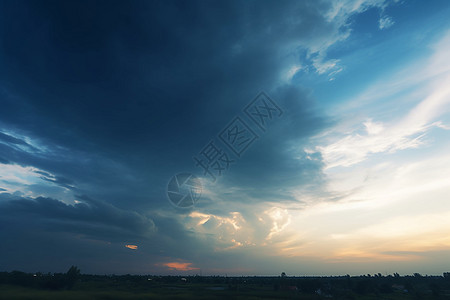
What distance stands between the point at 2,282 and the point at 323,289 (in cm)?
13377

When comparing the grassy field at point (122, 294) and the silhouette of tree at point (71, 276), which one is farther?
the silhouette of tree at point (71, 276)

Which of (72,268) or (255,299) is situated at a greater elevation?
(72,268)

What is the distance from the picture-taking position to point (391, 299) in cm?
9550

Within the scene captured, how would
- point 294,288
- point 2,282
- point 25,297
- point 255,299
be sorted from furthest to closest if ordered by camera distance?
point 294,288 → point 2,282 → point 255,299 → point 25,297

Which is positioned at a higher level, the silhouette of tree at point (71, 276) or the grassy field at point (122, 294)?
the silhouette of tree at point (71, 276)

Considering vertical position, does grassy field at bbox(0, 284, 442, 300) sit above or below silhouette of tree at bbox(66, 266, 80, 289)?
below

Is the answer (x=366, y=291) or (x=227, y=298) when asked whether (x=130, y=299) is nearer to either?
(x=227, y=298)

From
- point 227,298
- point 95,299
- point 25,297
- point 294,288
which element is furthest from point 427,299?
point 25,297

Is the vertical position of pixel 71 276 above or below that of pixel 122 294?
above

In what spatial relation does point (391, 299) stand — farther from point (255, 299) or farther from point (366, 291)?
point (255, 299)

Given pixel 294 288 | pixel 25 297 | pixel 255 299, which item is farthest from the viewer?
pixel 294 288

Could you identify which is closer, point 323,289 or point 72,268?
point 72,268

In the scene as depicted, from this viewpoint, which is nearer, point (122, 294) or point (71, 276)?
point (122, 294)

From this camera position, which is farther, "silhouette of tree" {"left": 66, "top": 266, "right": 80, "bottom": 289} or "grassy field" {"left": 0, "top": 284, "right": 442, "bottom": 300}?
"silhouette of tree" {"left": 66, "top": 266, "right": 80, "bottom": 289}
